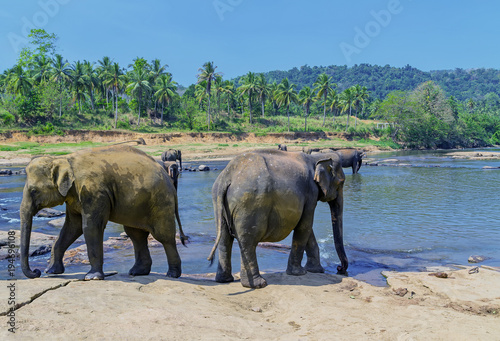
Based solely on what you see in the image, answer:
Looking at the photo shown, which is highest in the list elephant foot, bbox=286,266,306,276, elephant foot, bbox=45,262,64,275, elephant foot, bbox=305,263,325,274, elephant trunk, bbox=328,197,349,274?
elephant trunk, bbox=328,197,349,274

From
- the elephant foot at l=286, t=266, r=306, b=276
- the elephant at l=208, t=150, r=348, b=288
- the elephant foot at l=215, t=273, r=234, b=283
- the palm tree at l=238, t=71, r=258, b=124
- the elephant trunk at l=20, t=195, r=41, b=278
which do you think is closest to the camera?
the elephant trunk at l=20, t=195, r=41, b=278

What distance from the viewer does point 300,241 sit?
25.2 ft

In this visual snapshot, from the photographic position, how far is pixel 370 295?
22.5ft

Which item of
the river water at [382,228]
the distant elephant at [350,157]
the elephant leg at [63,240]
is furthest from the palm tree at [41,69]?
the elephant leg at [63,240]

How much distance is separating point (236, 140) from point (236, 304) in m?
64.7

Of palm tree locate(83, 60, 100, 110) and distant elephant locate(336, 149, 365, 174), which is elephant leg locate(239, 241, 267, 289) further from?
palm tree locate(83, 60, 100, 110)

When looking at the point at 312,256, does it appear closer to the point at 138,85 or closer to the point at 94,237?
the point at 94,237

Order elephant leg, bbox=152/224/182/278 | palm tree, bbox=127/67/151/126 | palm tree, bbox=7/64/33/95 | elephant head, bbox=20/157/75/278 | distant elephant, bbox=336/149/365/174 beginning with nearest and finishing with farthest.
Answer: elephant head, bbox=20/157/75/278
elephant leg, bbox=152/224/182/278
distant elephant, bbox=336/149/365/174
palm tree, bbox=7/64/33/95
palm tree, bbox=127/67/151/126

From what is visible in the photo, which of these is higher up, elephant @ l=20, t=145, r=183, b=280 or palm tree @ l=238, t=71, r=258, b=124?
palm tree @ l=238, t=71, r=258, b=124

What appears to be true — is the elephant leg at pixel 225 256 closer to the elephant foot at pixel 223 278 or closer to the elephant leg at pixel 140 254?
the elephant foot at pixel 223 278

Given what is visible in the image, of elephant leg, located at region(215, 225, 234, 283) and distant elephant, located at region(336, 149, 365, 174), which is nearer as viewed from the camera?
elephant leg, located at region(215, 225, 234, 283)

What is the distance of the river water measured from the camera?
9953 millimetres

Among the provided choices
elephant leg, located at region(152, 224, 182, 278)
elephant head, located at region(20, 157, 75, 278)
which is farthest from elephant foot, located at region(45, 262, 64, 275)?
elephant leg, located at region(152, 224, 182, 278)

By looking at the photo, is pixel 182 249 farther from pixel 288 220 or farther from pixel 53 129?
pixel 53 129
